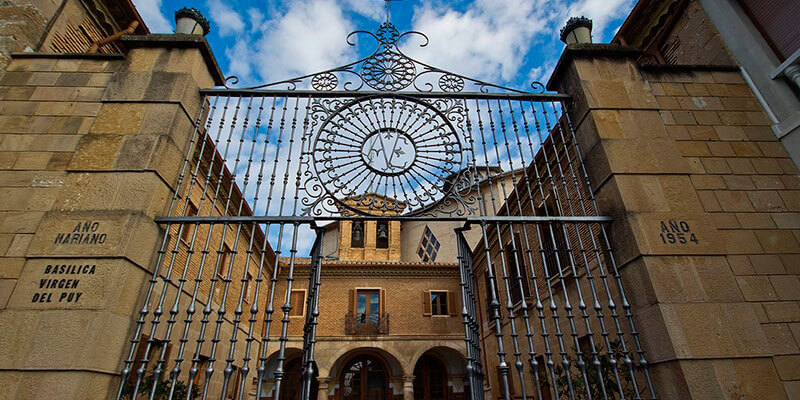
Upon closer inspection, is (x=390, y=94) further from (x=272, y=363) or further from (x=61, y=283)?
(x=272, y=363)

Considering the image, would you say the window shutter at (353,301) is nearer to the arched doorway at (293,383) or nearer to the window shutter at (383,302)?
the window shutter at (383,302)

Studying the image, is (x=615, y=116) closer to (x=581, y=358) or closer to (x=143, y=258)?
(x=581, y=358)

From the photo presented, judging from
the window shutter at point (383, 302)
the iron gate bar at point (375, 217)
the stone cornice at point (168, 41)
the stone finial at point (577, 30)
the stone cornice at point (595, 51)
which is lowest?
the iron gate bar at point (375, 217)

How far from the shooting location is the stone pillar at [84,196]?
2.85 m

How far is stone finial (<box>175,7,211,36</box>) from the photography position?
4509 millimetres

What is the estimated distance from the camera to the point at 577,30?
183 inches

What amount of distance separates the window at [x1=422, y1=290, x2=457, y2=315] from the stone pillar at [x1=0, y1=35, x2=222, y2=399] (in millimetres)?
14054

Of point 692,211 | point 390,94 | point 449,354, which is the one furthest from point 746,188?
point 449,354

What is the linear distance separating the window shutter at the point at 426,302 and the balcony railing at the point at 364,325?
65.4 inches

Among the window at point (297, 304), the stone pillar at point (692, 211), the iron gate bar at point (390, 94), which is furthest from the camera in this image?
the window at point (297, 304)

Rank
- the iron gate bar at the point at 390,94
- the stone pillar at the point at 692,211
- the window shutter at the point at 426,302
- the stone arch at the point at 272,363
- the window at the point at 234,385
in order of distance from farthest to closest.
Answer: the window shutter at the point at 426,302 < the stone arch at the point at 272,363 < the window at the point at 234,385 < the iron gate bar at the point at 390,94 < the stone pillar at the point at 692,211

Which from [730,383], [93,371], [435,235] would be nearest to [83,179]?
[93,371]

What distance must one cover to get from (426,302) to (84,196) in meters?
14.7

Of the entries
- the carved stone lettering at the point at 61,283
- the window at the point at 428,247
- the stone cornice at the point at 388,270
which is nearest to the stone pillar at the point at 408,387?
the stone cornice at the point at 388,270
